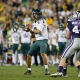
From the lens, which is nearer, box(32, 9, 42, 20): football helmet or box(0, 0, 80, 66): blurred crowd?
box(32, 9, 42, 20): football helmet

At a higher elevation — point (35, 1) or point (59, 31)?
point (35, 1)

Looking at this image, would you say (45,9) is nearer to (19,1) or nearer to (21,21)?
(19,1)

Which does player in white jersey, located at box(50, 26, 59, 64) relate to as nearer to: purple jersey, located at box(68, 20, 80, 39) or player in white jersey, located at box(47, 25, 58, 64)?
player in white jersey, located at box(47, 25, 58, 64)

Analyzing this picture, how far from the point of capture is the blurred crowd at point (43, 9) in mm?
23906

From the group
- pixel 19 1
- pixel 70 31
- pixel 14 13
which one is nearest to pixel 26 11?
pixel 14 13

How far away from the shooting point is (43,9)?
2545cm

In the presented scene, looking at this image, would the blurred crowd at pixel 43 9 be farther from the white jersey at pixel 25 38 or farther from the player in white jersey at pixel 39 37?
the player in white jersey at pixel 39 37

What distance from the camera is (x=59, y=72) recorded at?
11.1m

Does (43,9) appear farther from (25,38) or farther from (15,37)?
(25,38)

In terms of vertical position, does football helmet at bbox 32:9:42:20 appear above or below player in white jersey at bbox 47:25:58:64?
above

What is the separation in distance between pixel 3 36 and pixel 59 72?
11932mm

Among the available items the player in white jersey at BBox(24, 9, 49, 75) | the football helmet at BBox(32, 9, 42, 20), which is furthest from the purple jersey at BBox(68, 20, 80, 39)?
the football helmet at BBox(32, 9, 42, 20)

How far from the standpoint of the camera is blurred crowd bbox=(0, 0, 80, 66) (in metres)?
23.9

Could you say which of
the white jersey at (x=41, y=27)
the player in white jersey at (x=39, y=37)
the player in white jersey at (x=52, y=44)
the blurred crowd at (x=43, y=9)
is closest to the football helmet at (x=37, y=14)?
the player in white jersey at (x=39, y=37)
